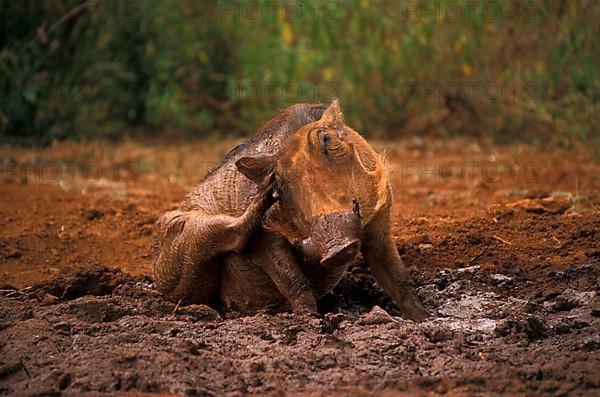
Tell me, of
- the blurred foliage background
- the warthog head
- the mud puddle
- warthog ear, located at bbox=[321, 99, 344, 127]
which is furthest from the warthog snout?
the blurred foliage background

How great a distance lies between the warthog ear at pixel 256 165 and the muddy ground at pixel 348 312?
606 mm

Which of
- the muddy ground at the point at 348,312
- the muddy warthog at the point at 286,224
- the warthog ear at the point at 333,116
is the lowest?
the muddy ground at the point at 348,312

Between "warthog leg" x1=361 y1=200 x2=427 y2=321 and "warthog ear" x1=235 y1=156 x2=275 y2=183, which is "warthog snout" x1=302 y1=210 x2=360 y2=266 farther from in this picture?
"warthog leg" x1=361 y1=200 x2=427 y2=321

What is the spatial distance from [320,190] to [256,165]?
0.36 metres

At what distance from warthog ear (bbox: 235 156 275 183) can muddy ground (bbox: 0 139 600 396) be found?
61 cm

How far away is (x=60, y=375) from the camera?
155 inches

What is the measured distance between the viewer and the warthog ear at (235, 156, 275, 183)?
4.45 meters

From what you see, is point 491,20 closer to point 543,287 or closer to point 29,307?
point 543,287

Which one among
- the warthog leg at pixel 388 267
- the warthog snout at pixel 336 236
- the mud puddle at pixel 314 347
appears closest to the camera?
the mud puddle at pixel 314 347

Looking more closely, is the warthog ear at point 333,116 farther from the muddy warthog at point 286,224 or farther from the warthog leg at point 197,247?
the warthog leg at point 197,247

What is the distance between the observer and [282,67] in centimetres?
1055

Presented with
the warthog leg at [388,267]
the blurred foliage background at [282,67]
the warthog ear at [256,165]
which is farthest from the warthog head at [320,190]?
the blurred foliage background at [282,67]

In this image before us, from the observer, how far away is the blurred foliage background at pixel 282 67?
984 cm

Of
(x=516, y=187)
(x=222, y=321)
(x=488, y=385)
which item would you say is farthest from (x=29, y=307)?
(x=516, y=187)
